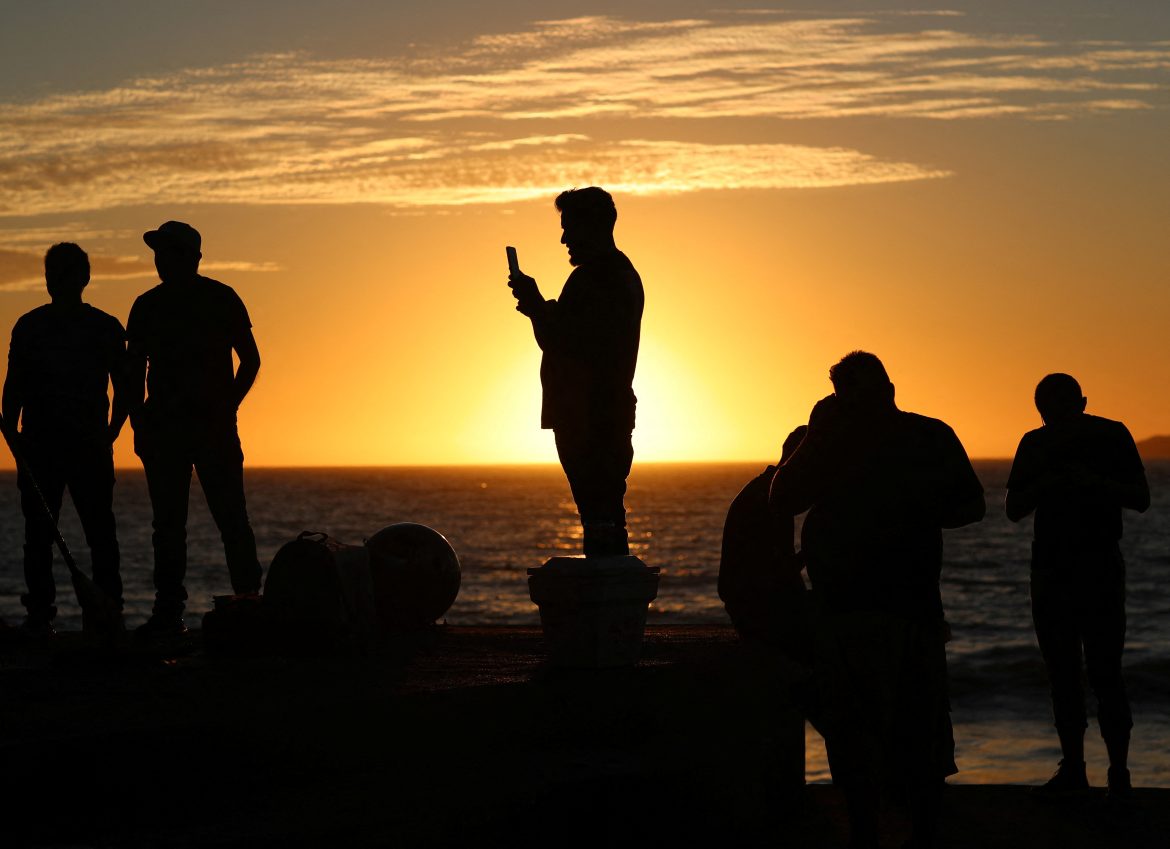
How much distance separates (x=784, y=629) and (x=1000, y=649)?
32.8m

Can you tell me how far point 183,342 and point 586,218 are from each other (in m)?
2.78

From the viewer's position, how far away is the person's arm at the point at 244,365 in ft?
32.0

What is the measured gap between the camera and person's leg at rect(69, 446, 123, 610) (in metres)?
9.65

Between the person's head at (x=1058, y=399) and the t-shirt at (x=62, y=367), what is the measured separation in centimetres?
525

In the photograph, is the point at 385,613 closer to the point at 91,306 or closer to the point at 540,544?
the point at 91,306

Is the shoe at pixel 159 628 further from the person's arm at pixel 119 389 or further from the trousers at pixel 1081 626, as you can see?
the trousers at pixel 1081 626

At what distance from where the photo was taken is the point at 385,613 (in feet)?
33.4

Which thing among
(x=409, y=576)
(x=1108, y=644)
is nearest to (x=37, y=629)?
(x=409, y=576)

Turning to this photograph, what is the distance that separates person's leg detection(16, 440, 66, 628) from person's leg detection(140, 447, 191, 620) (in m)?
0.54

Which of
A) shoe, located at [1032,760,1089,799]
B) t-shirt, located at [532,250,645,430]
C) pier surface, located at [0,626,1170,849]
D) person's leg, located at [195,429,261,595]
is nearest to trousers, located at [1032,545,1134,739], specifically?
shoe, located at [1032,760,1089,799]

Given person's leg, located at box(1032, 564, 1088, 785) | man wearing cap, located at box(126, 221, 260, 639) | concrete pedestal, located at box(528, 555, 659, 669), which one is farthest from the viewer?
man wearing cap, located at box(126, 221, 260, 639)

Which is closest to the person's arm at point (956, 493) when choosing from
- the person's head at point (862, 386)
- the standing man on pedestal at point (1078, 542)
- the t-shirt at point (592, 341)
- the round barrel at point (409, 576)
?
the person's head at point (862, 386)

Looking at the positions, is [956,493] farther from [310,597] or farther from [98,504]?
[98,504]

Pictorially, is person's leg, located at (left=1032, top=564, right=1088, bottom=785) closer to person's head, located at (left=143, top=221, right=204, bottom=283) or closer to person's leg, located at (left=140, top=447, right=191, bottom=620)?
person's leg, located at (left=140, top=447, right=191, bottom=620)
